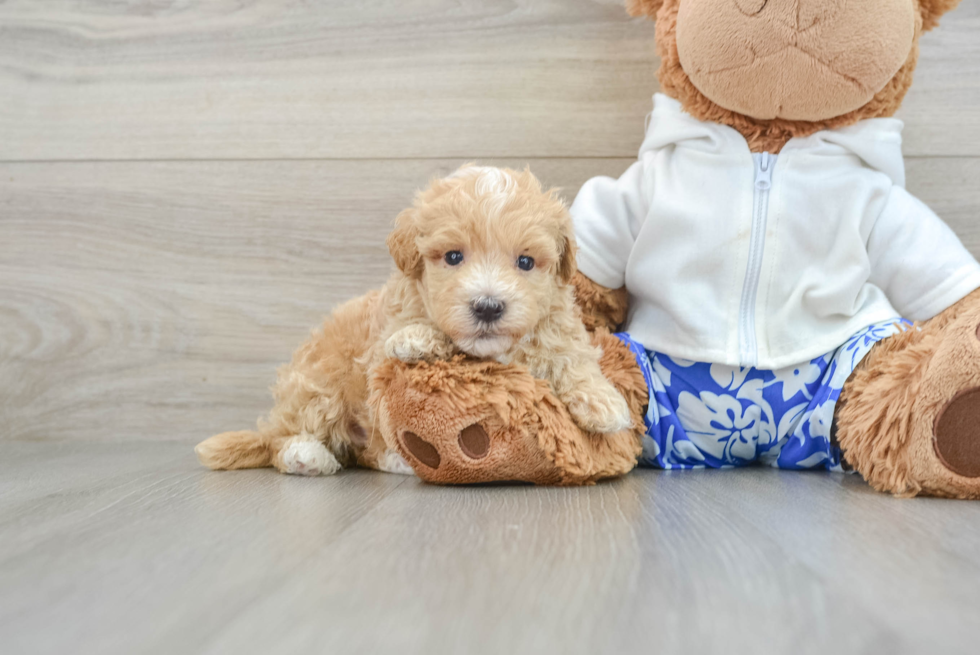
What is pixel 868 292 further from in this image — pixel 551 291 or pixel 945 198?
pixel 551 291

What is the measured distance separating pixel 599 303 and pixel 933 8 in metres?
0.58

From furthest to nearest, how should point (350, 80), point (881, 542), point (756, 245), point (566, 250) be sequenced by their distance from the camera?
point (350, 80) → point (756, 245) → point (566, 250) → point (881, 542)

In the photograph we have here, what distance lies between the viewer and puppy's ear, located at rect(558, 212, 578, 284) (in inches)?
36.2

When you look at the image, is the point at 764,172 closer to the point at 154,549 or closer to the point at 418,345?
the point at 418,345

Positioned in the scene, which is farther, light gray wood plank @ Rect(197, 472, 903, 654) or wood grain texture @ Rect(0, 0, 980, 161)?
wood grain texture @ Rect(0, 0, 980, 161)

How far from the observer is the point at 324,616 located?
0.49 metres

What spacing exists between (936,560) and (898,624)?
15 cm

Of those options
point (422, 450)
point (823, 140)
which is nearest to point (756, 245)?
point (823, 140)

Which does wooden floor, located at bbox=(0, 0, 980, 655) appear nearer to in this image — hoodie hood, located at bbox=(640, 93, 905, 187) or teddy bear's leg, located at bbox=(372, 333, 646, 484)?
teddy bear's leg, located at bbox=(372, 333, 646, 484)

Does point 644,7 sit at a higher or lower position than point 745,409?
higher

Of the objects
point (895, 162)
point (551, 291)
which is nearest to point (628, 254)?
point (551, 291)

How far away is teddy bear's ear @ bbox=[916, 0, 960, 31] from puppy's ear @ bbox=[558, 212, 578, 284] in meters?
0.56

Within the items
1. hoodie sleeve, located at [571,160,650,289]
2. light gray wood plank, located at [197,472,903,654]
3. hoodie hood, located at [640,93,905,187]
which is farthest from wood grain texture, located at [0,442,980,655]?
hoodie hood, located at [640,93,905,187]

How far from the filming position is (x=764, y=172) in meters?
1.04
